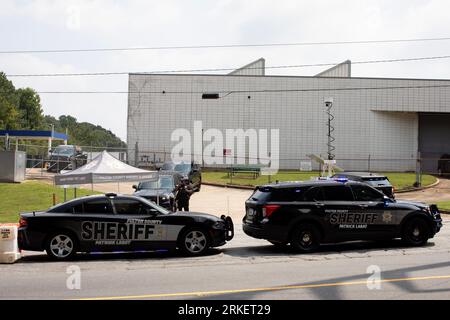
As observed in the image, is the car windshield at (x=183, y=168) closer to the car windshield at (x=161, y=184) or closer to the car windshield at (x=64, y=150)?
the car windshield at (x=161, y=184)

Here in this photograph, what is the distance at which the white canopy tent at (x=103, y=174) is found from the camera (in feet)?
56.5

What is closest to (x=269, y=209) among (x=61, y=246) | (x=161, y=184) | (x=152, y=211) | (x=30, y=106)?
(x=152, y=211)

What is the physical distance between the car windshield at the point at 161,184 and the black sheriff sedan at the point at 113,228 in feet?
31.2

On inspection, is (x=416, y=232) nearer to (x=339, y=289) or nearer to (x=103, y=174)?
(x=339, y=289)

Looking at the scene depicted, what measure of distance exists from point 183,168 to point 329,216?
16.3 m

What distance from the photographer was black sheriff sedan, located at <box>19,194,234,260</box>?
11875 millimetres

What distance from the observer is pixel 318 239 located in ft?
42.5

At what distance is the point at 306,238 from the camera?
1291 centimetres

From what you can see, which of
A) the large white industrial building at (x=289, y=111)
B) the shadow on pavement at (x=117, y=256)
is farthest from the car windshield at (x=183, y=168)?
the large white industrial building at (x=289, y=111)
